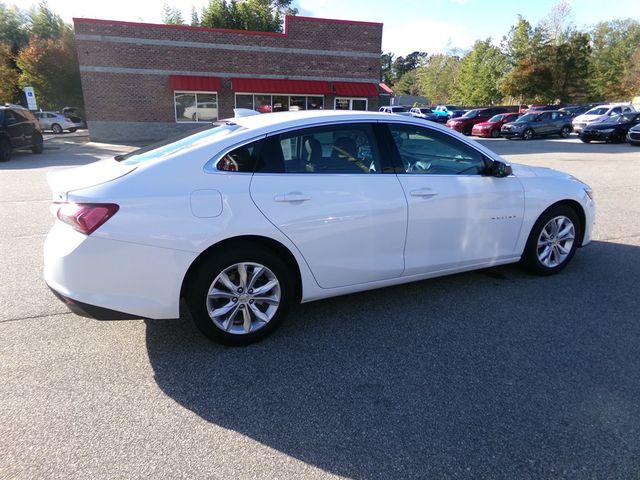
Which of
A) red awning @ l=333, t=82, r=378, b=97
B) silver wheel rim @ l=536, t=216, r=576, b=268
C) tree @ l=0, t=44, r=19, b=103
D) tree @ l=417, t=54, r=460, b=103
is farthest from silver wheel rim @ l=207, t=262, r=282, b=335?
tree @ l=417, t=54, r=460, b=103

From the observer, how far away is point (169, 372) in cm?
299

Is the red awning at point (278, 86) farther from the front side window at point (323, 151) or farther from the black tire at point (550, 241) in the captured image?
the front side window at point (323, 151)

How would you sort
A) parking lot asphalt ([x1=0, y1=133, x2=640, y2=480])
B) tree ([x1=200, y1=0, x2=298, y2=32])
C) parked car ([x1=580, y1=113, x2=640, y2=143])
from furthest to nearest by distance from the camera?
1. tree ([x1=200, y1=0, x2=298, y2=32])
2. parked car ([x1=580, y1=113, x2=640, y2=143])
3. parking lot asphalt ([x1=0, y1=133, x2=640, y2=480])

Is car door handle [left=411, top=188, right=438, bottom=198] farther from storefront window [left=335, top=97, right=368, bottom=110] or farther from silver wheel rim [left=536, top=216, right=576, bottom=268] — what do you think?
storefront window [left=335, top=97, right=368, bottom=110]

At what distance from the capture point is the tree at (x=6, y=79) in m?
38.3

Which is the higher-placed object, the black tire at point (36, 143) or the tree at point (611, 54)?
the tree at point (611, 54)

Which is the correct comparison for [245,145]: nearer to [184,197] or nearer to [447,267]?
[184,197]

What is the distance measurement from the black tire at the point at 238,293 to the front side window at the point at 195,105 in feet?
78.1

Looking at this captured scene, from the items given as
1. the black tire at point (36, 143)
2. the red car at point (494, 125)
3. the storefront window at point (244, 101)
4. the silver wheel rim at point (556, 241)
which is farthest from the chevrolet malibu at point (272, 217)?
the red car at point (494, 125)

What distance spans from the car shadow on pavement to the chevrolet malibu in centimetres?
32

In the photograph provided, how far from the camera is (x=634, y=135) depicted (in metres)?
20.3

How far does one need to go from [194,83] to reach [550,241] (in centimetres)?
2356

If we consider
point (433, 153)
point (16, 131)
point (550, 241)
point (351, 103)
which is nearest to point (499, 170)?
point (433, 153)

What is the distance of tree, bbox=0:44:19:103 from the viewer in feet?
126
